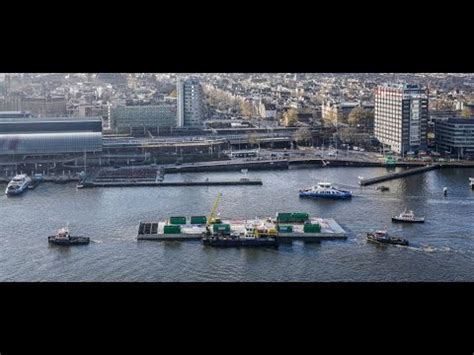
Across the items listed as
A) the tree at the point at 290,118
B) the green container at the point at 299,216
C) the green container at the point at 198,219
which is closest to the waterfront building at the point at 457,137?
the tree at the point at 290,118

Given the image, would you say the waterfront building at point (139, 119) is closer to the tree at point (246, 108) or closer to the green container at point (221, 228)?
the tree at point (246, 108)

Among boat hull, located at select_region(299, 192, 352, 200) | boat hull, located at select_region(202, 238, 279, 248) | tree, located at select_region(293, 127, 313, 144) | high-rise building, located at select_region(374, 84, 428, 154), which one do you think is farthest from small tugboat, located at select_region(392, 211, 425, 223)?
tree, located at select_region(293, 127, 313, 144)

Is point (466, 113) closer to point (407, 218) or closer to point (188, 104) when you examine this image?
point (188, 104)

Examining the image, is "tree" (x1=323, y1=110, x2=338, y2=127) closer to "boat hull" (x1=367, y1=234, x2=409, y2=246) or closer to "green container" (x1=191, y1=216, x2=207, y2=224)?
"green container" (x1=191, y1=216, x2=207, y2=224)

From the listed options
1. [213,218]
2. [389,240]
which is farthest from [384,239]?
[213,218]
